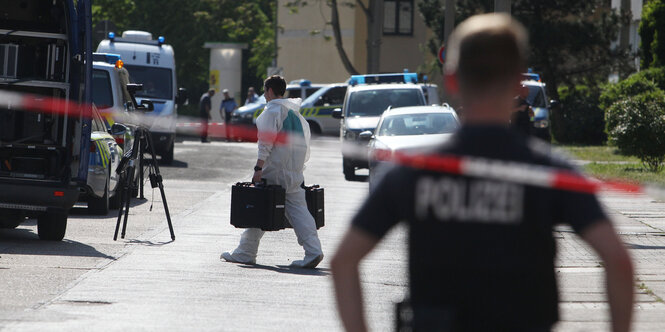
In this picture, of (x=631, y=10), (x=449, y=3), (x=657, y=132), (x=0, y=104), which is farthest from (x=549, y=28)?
(x=0, y=104)

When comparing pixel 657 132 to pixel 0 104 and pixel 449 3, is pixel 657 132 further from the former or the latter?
pixel 0 104

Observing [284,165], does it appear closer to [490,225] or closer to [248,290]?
[248,290]

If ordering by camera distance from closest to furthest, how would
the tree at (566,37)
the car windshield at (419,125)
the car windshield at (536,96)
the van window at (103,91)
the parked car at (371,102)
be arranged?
the van window at (103,91), the car windshield at (419,125), the parked car at (371,102), the car windshield at (536,96), the tree at (566,37)

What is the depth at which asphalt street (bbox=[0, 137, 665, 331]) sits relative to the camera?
7418 millimetres

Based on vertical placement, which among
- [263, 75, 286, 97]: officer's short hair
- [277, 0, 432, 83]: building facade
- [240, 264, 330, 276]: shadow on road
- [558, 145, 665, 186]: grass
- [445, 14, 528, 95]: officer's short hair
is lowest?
[240, 264, 330, 276]: shadow on road

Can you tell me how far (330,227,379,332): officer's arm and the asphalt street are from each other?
5.72 feet

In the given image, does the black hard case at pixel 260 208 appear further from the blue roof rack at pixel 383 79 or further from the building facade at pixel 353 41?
the building facade at pixel 353 41

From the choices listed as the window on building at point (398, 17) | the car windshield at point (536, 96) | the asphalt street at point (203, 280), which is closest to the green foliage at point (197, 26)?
the window on building at point (398, 17)

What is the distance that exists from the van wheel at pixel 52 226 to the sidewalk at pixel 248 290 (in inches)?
33.3

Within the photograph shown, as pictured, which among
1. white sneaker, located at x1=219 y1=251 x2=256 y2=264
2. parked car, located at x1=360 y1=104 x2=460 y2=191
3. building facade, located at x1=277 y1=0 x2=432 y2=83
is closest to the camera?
white sneaker, located at x1=219 y1=251 x2=256 y2=264

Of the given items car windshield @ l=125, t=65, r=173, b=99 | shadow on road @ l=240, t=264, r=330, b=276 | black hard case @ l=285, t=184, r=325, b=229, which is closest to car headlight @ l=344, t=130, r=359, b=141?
car windshield @ l=125, t=65, r=173, b=99

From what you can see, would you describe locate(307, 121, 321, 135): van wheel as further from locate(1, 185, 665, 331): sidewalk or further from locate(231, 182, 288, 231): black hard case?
locate(231, 182, 288, 231): black hard case

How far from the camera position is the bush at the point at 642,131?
21.7m

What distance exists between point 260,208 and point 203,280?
3.77ft
